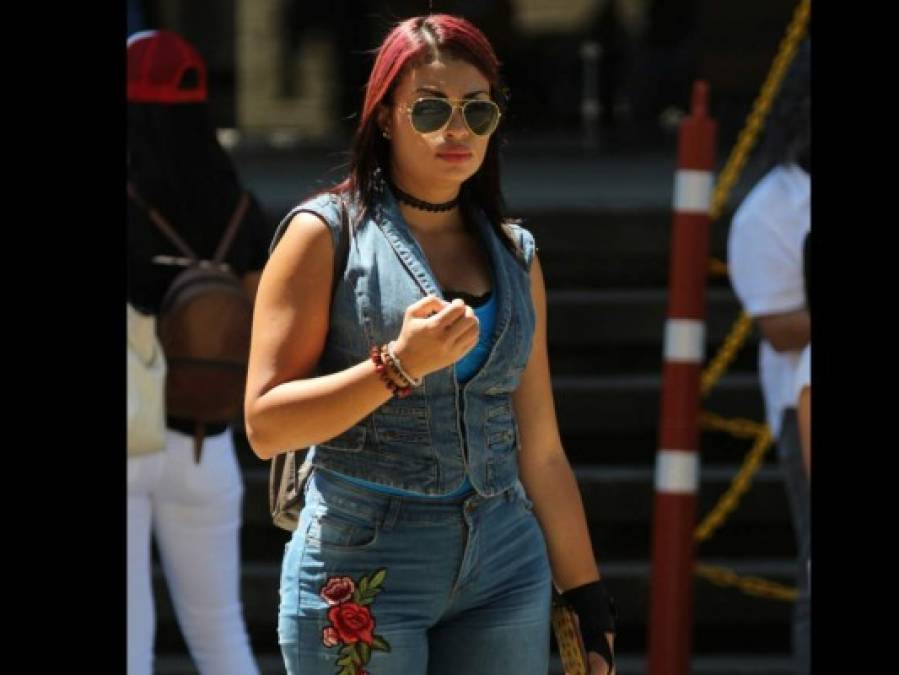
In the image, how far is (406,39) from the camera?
11.6ft

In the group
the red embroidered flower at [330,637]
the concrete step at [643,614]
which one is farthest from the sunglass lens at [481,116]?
the concrete step at [643,614]

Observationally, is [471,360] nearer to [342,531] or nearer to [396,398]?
[396,398]

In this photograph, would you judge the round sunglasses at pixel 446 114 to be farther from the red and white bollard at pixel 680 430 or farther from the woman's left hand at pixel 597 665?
the red and white bollard at pixel 680 430

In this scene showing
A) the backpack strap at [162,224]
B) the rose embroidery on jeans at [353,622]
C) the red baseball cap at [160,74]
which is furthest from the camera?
the red baseball cap at [160,74]

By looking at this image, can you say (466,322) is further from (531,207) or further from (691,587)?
(531,207)

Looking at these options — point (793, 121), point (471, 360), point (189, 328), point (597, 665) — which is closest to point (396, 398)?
point (471, 360)

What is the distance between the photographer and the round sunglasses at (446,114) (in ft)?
11.5

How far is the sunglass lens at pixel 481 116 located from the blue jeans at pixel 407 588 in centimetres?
61

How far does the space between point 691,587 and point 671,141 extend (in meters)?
6.23

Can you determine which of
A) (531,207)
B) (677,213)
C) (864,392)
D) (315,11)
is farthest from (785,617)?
(315,11)

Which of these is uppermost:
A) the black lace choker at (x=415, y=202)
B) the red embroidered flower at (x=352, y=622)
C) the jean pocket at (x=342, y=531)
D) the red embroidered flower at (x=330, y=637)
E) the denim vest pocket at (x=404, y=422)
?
the black lace choker at (x=415, y=202)

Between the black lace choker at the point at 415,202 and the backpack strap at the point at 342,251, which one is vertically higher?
the black lace choker at the point at 415,202

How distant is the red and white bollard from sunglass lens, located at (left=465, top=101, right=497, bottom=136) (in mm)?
2484

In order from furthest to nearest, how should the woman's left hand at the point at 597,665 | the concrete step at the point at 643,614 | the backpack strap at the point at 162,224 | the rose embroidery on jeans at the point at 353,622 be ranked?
the concrete step at the point at 643,614 < the backpack strap at the point at 162,224 < the woman's left hand at the point at 597,665 < the rose embroidery on jeans at the point at 353,622
